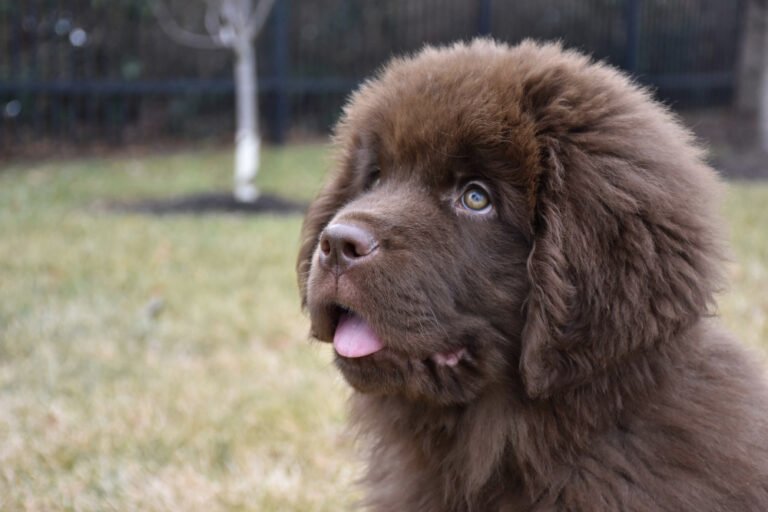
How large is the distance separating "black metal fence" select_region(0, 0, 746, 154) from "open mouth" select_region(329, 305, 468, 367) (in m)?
9.50

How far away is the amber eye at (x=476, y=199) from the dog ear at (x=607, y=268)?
0.60 ft

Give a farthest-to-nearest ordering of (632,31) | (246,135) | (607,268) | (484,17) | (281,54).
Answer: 1. (484,17)
2. (632,31)
3. (281,54)
4. (246,135)
5. (607,268)

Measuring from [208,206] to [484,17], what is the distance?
7340 millimetres

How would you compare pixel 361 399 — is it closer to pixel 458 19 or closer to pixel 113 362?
pixel 113 362

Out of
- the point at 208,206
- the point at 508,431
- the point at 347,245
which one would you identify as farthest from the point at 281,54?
the point at 508,431

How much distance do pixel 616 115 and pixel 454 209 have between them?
0.52 metres

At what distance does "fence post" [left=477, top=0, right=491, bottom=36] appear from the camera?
47.7 ft

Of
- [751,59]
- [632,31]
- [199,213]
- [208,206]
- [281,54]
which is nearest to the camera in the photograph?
[199,213]

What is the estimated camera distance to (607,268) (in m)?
2.20

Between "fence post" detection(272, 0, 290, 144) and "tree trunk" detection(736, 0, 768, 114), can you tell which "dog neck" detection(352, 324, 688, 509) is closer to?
"fence post" detection(272, 0, 290, 144)

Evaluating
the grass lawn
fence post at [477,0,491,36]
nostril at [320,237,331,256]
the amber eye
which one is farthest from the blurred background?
nostril at [320,237,331,256]

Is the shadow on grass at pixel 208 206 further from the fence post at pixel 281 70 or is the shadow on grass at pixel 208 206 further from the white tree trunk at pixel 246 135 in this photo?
the fence post at pixel 281 70

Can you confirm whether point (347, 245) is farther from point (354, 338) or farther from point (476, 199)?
point (476, 199)

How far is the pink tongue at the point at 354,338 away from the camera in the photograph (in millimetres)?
2369
